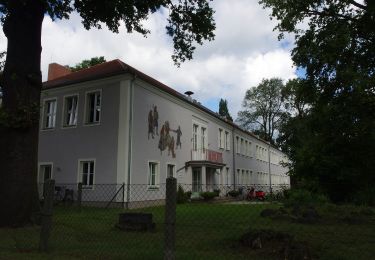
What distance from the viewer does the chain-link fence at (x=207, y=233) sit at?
7008mm

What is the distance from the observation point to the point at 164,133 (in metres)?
26.4

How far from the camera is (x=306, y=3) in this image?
655 inches

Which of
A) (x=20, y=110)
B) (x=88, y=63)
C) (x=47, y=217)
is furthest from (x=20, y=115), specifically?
(x=88, y=63)

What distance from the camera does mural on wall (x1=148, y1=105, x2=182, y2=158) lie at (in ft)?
81.0

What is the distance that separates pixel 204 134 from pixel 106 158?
41.9ft

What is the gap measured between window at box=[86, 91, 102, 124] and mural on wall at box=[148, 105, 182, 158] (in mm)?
3152

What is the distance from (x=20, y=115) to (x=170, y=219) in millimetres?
8608

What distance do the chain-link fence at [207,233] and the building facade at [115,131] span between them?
7931mm

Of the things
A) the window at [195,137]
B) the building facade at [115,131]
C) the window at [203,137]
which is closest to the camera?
the building facade at [115,131]

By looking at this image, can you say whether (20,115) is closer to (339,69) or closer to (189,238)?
(189,238)

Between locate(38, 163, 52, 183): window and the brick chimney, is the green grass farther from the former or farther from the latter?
the brick chimney

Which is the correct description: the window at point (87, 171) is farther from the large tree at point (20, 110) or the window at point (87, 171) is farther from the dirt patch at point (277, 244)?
the dirt patch at point (277, 244)

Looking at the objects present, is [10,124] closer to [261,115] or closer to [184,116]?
[184,116]

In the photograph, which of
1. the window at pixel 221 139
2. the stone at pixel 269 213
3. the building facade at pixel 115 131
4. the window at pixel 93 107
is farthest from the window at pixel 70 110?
the window at pixel 221 139
